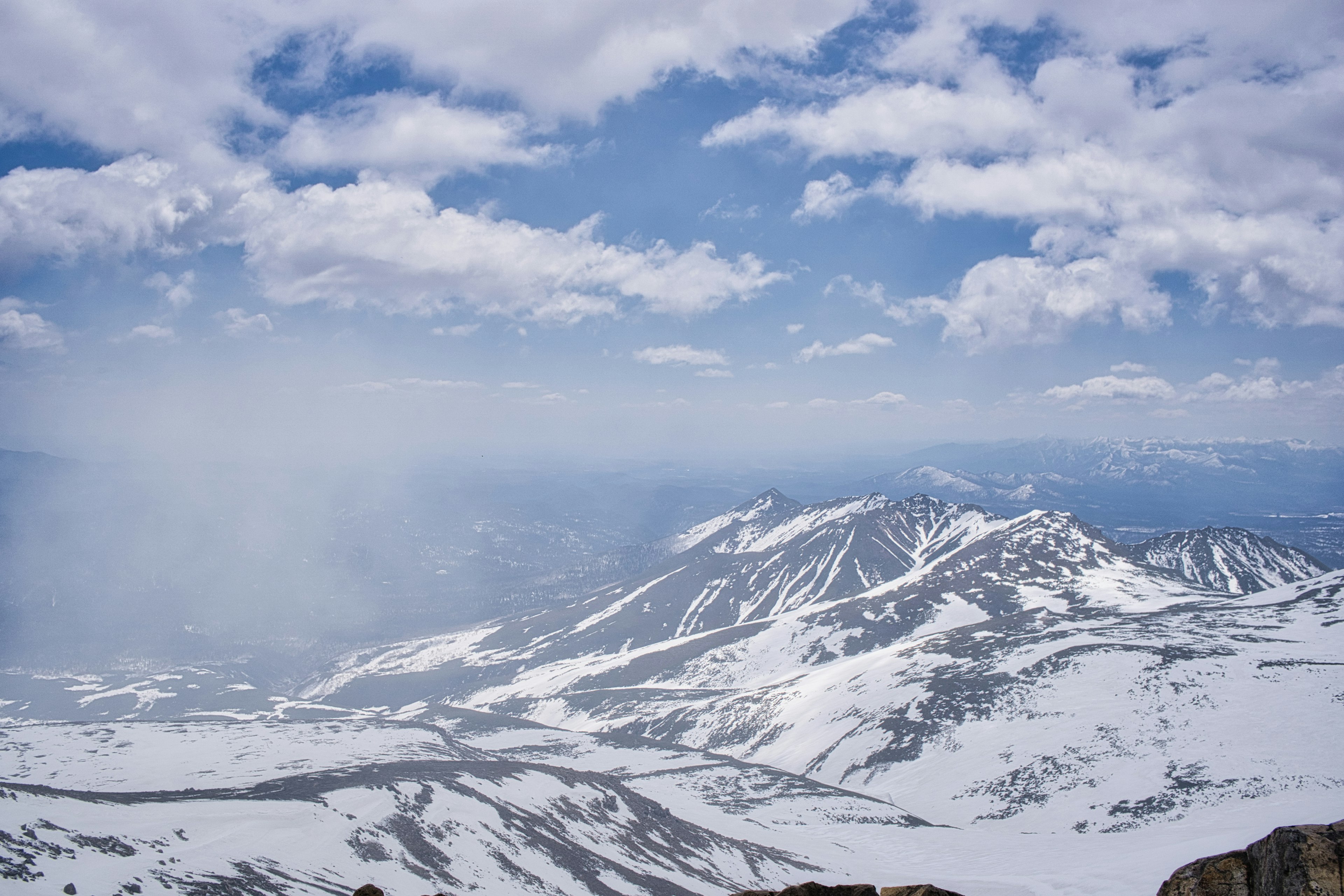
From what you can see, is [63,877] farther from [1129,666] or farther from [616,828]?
[1129,666]

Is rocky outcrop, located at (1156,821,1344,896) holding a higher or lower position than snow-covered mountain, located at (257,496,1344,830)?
higher

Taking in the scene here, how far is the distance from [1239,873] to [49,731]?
17657cm

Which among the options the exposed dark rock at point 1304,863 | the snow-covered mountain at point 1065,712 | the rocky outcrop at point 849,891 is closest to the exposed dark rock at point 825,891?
the rocky outcrop at point 849,891

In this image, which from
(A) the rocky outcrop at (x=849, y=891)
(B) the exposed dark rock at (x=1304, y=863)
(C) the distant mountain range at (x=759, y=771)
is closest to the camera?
(B) the exposed dark rock at (x=1304, y=863)

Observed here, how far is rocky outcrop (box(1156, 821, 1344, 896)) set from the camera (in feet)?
39.7

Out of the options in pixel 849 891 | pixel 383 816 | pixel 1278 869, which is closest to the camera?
pixel 1278 869

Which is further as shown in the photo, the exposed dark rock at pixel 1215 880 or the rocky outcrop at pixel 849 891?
the rocky outcrop at pixel 849 891

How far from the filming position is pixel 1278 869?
12.8m

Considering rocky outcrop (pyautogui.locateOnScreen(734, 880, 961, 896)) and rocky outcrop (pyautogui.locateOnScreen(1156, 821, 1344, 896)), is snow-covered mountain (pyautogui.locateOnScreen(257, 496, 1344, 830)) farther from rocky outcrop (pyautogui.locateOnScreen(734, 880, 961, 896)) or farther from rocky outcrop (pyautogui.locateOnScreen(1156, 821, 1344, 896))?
rocky outcrop (pyautogui.locateOnScreen(734, 880, 961, 896))

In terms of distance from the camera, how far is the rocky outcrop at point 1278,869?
1209 cm

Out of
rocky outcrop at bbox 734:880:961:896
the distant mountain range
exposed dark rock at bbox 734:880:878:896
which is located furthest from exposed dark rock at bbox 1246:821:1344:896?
the distant mountain range

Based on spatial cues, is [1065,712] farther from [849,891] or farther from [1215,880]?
[849,891]

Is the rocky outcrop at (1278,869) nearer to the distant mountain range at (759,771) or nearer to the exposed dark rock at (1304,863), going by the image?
the exposed dark rock at (1304,863)

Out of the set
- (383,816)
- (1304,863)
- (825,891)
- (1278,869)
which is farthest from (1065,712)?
(1304,863)
